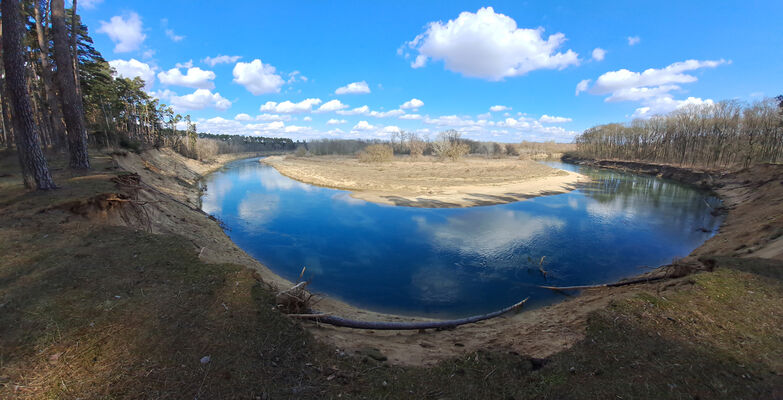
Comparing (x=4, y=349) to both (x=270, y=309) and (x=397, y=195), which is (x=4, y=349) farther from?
(x=397, y=195)

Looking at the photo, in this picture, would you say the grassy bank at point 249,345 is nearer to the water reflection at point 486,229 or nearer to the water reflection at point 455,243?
the water reflection at point 455,243

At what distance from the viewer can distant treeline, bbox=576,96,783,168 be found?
44906 mm

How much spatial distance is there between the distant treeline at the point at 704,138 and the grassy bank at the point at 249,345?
50191mm

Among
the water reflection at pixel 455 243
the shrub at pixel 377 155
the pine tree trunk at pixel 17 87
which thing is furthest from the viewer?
the shrub at pixel 377 155

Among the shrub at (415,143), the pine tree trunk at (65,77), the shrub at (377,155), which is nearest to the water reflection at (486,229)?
the pine tree trunk at (65,77)

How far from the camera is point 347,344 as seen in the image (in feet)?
18.1

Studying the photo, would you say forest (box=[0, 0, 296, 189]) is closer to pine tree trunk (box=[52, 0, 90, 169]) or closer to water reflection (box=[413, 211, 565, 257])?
pine tree trunk (box=[52, 0, 90, 169])

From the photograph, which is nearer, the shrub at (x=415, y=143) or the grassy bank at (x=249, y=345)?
the grassy bank at (x=249, y=345)

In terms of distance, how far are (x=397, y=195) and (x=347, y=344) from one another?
85.4 feet

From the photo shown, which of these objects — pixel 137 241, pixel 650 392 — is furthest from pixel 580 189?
pixel 137 241

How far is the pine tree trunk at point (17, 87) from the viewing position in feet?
27.1

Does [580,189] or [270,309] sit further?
[580,189]

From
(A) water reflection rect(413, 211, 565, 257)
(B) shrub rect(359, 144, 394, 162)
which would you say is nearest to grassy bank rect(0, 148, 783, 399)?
(A) water reflection rect(413, 211, 565, 257)

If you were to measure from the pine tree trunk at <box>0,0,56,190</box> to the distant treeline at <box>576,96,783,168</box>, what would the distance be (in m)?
61.5
